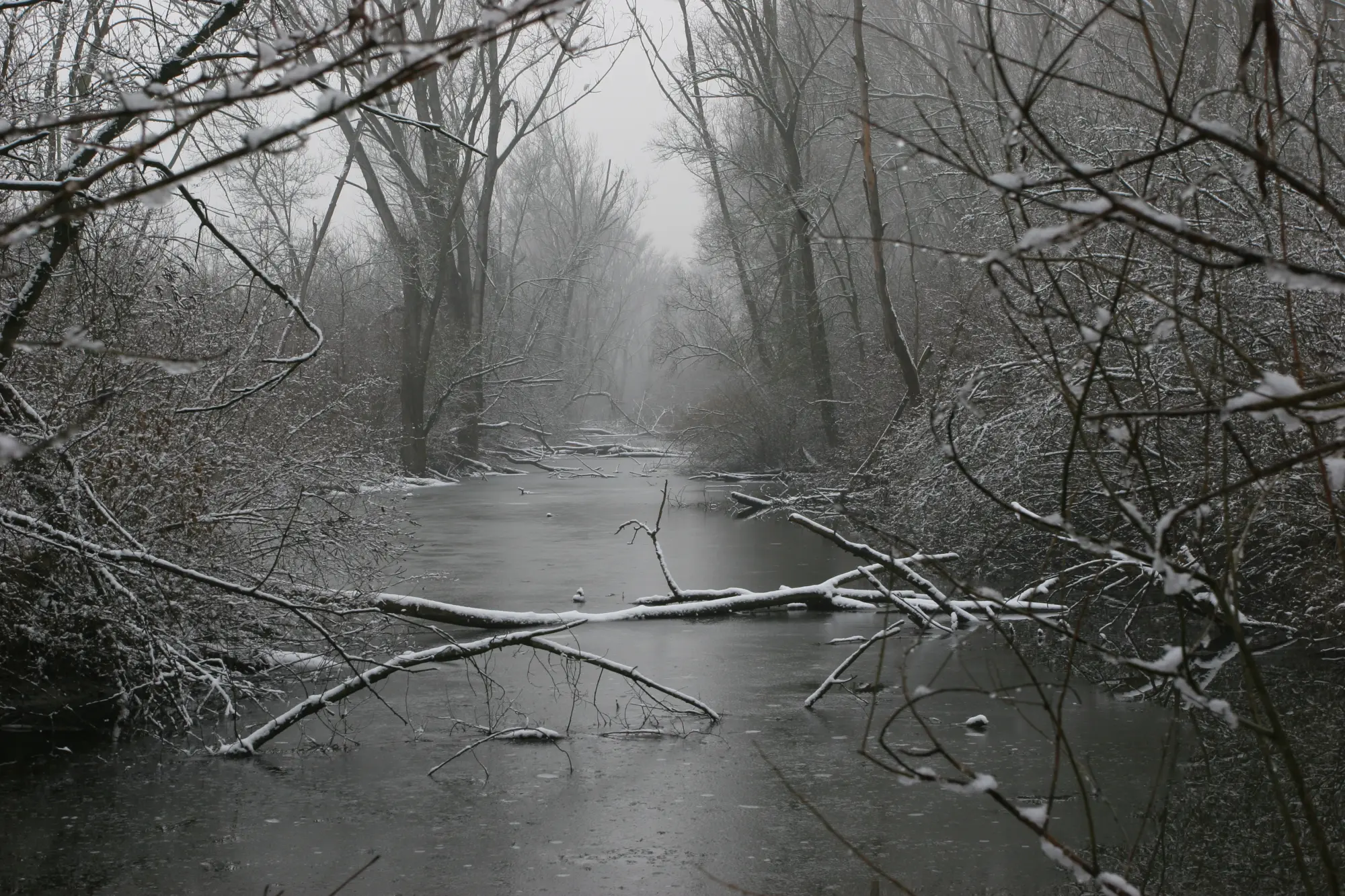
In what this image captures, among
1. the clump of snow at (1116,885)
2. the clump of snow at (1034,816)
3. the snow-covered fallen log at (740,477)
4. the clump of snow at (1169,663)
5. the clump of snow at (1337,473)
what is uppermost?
the clump of snow at (1337,473)

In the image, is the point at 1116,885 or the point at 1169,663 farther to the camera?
the point at 1116,885

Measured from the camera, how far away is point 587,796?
5551 millimetres

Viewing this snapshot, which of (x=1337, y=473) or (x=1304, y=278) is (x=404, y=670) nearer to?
(x=1337, y=473)

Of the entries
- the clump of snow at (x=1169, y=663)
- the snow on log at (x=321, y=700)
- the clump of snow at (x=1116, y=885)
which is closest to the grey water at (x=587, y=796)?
the snow on log at (x=321, y=700)

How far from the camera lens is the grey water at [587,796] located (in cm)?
461

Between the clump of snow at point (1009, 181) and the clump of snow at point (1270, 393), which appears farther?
the clump of snow at point (1009, 181)

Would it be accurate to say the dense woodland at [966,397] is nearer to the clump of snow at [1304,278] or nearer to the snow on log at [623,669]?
the clump of snow at [1304,278]

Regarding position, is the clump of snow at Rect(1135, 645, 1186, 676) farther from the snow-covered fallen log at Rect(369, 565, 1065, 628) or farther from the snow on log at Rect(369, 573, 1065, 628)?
the snow-covered fallen log at Rect(369, 565, 1065, 628)

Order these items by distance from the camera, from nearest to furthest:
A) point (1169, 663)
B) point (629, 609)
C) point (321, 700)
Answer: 1. point (1169, 663)
2. point (321, 700)
3. point (629, 609)

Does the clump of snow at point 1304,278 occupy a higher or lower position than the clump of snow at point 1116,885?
higher

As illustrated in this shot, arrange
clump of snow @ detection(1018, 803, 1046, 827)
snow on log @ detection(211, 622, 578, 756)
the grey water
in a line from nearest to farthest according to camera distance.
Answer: clump of snow @ detection(1018, 803, 1046, 827), the grey water, snow on log @ detection(211, 622, 578, 756)

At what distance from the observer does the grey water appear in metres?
4.61

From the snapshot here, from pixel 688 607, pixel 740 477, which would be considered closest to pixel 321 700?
pixel 688 607

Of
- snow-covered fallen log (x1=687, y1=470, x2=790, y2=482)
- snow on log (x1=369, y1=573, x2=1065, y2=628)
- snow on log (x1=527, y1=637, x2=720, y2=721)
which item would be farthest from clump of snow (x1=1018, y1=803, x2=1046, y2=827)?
snow-covered fallen log (x1=687, y1=470, x2=790, y2=482)
